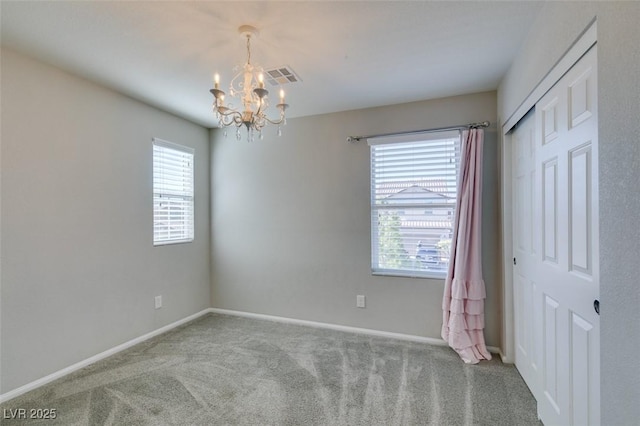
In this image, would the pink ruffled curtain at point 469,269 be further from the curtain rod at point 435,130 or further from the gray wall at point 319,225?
the gray wall at point 319,225

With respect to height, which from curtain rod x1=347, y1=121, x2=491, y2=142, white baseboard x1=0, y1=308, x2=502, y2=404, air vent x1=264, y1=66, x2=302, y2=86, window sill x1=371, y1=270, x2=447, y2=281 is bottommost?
white baseboard x1=0, y1=308, x2=502, y2=404

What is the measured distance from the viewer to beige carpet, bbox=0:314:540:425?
194 cm

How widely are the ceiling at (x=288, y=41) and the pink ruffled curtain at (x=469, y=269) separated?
0.75 m

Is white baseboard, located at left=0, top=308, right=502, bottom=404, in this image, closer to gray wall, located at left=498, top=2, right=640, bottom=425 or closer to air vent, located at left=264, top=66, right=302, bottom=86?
gray wall, located at left=498, top=2, right=640, bottom=425

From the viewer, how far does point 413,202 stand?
3.14 m

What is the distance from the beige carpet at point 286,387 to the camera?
1.94m

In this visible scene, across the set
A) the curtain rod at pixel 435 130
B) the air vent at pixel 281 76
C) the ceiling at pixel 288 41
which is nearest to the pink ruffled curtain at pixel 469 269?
the curtain rod at pixel 435 130

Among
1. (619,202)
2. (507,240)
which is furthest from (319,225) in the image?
(619,202)

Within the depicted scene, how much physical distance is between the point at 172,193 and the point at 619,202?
147 inches

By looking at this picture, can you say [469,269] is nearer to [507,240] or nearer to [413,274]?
[507,240]

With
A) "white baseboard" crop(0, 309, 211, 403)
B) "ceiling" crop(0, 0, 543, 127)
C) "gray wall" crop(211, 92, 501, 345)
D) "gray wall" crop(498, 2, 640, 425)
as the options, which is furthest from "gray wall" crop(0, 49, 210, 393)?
"gray wall" crop(498, 2, 640, 425)

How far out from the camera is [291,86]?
2.76 metres

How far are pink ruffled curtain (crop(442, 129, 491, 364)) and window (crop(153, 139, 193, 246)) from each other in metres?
3.10

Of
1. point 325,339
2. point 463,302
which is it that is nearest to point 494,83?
point 463,302
